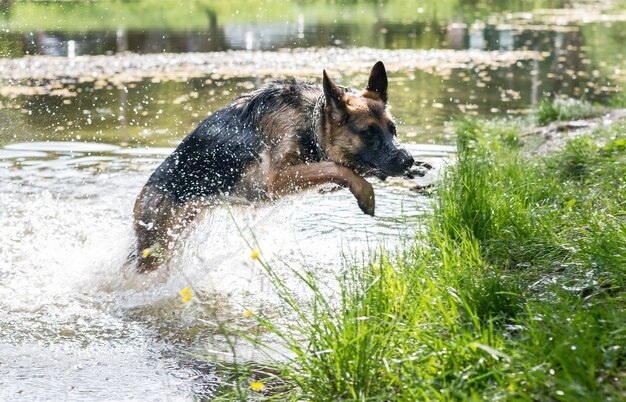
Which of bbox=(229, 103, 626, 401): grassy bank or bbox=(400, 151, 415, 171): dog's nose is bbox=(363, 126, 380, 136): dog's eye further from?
bbox=(229, 103, 626, 401): grassy bank

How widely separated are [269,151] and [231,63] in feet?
34.1

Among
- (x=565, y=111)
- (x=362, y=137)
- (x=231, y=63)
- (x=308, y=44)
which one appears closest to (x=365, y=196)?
(x=362, y=137)

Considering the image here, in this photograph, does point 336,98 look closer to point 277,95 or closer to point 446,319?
point 277,95

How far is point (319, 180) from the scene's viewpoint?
17.4 ft

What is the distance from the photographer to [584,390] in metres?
2.88

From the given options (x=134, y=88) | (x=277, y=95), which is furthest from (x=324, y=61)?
(x=277, y=95)

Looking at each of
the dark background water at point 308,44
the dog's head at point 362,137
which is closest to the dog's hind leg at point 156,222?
the dog's head at point 362,137

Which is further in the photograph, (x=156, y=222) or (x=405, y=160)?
(x=156, y=222)

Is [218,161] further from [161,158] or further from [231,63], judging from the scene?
[231,63]

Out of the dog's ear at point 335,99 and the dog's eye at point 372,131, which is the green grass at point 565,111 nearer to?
the dog's eye at point 372,131

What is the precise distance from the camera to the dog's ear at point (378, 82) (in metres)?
5.67

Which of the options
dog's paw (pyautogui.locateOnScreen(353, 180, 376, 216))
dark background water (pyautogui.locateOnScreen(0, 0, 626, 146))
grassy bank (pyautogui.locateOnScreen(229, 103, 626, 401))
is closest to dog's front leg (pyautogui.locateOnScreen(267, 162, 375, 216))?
dog's paw (pyautogui.locateOnScreen(353, 180, 376, 216))

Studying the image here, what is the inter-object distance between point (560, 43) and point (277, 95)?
608 inches

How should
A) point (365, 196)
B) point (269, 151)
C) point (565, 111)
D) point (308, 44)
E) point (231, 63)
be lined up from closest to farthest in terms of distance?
1. point (365, 196)
2. point (269, 151)
3. point (565, 111)
4. point (231, 63)
5. point (308, 44)
